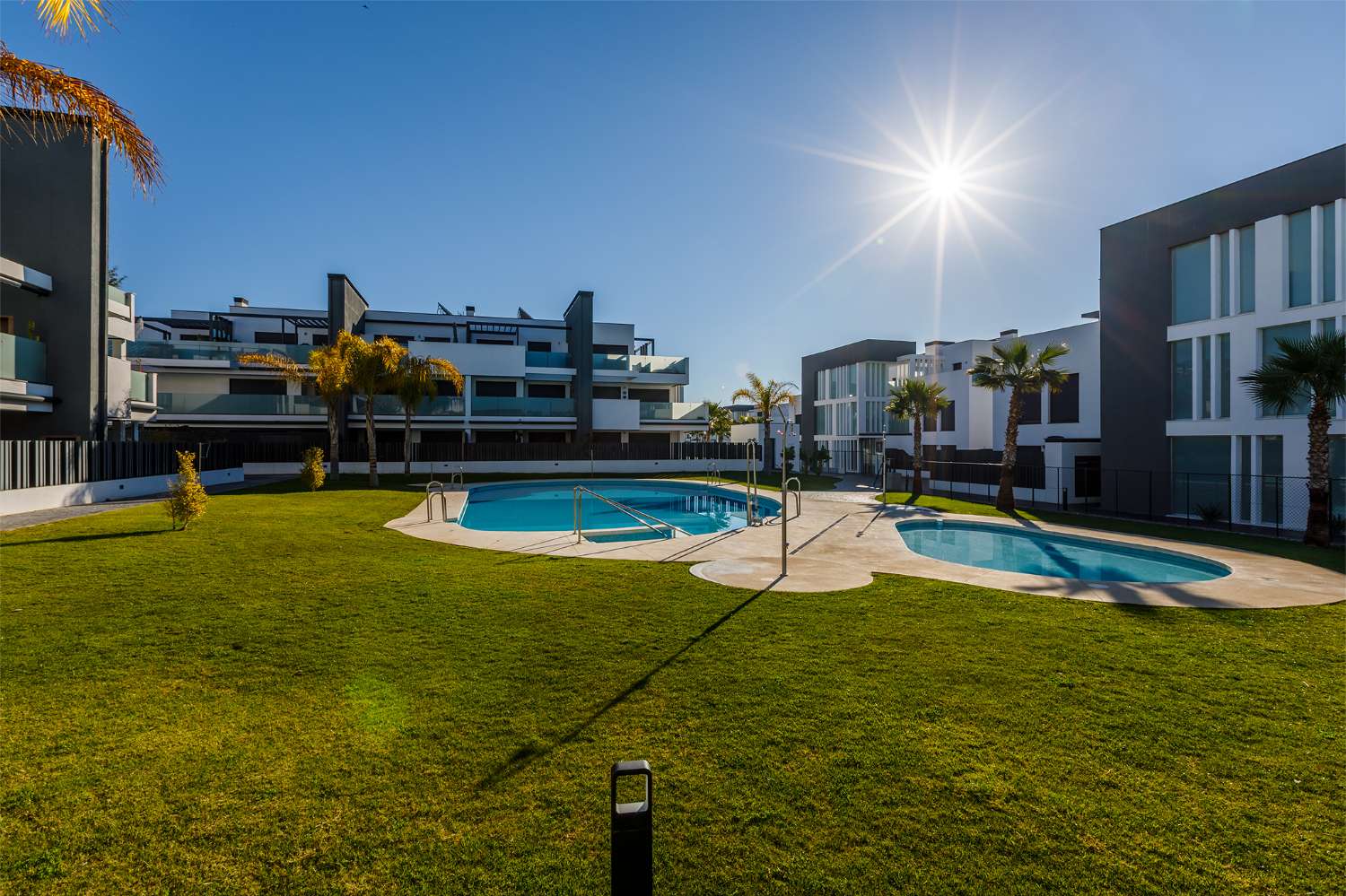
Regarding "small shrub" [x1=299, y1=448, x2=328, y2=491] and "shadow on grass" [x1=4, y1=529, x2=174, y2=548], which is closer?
"shadow on grass" [x1=4, y1=529, x2=174, y2=548]

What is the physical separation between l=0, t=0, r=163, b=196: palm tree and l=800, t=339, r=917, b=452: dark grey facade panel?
43117mm

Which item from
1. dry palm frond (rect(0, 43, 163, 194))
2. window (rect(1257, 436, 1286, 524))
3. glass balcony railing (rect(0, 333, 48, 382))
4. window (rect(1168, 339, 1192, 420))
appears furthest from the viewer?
window (rect(1168, 339, 1192, 420))

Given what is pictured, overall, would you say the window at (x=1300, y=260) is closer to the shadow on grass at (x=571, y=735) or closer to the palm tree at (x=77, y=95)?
the shadow on grass at (x=571, y=735)

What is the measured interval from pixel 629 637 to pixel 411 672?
219cm

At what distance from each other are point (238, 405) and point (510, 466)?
14.0 metres

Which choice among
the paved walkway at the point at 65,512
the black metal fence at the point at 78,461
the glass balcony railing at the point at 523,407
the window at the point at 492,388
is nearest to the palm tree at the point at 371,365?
the black metal fence at the point at 78,461

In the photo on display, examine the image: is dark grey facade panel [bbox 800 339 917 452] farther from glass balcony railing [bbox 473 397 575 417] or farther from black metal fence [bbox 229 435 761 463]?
glass balcony railing [bbox 473 397 575 417]

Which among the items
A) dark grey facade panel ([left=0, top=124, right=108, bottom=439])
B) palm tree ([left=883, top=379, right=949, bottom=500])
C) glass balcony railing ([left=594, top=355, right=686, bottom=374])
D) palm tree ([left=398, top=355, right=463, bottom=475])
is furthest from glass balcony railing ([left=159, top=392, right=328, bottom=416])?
palm tree ([left=883, top=379, right=949, bottom=500])

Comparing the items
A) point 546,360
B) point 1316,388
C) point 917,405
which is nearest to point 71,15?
point 1316,388

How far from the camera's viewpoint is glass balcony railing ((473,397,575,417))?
34.2 metres

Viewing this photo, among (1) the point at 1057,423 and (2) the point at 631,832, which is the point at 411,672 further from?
(1) the point at 1057,423

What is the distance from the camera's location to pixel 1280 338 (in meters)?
16.5

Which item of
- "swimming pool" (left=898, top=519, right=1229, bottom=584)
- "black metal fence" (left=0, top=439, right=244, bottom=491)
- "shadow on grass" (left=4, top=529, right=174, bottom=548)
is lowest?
"swimming pool" (left=898, top=519, right=1229, bottom=584)

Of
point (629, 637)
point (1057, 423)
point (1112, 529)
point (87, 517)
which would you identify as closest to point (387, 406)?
point (87, 517)
